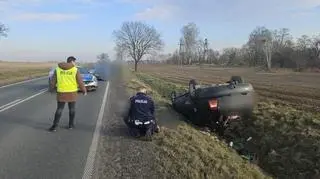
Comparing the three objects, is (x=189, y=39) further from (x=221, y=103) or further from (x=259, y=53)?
(x=221, y=103)

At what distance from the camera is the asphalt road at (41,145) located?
23.2 feet

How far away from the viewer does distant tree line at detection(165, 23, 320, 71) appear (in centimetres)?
9625

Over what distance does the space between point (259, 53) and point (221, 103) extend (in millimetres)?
107171

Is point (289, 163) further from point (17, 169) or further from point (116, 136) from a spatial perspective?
point (17, 169)

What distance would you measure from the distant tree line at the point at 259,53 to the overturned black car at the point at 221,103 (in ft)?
225

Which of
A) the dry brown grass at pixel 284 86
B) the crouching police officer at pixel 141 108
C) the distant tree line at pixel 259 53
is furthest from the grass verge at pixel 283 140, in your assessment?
the distant tree line at pixel 259 53

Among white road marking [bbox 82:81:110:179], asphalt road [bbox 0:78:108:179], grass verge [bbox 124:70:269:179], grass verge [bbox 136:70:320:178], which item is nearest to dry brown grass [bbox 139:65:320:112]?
grass verge [bbox 136:70:320:178]

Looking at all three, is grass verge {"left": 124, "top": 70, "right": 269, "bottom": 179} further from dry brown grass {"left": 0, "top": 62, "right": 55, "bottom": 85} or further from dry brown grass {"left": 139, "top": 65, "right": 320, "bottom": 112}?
dry brown grass {"left": 0, "top": 62, "right": 55, "bottom": 85}

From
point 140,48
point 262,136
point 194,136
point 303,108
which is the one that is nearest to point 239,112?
point 262,136

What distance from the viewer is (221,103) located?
1271 cm

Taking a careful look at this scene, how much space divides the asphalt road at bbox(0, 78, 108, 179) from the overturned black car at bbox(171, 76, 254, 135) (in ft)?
9.72

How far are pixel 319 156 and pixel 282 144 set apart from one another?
1.97 metres

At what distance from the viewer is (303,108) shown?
18438 mm

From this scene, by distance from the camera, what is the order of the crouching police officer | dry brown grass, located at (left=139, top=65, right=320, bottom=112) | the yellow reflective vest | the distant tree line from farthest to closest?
the distant tree line → dry brown grass, located at (left=139, top=65, right=320, bottom=112) → the yellow reflective vest → the crouching police officer
